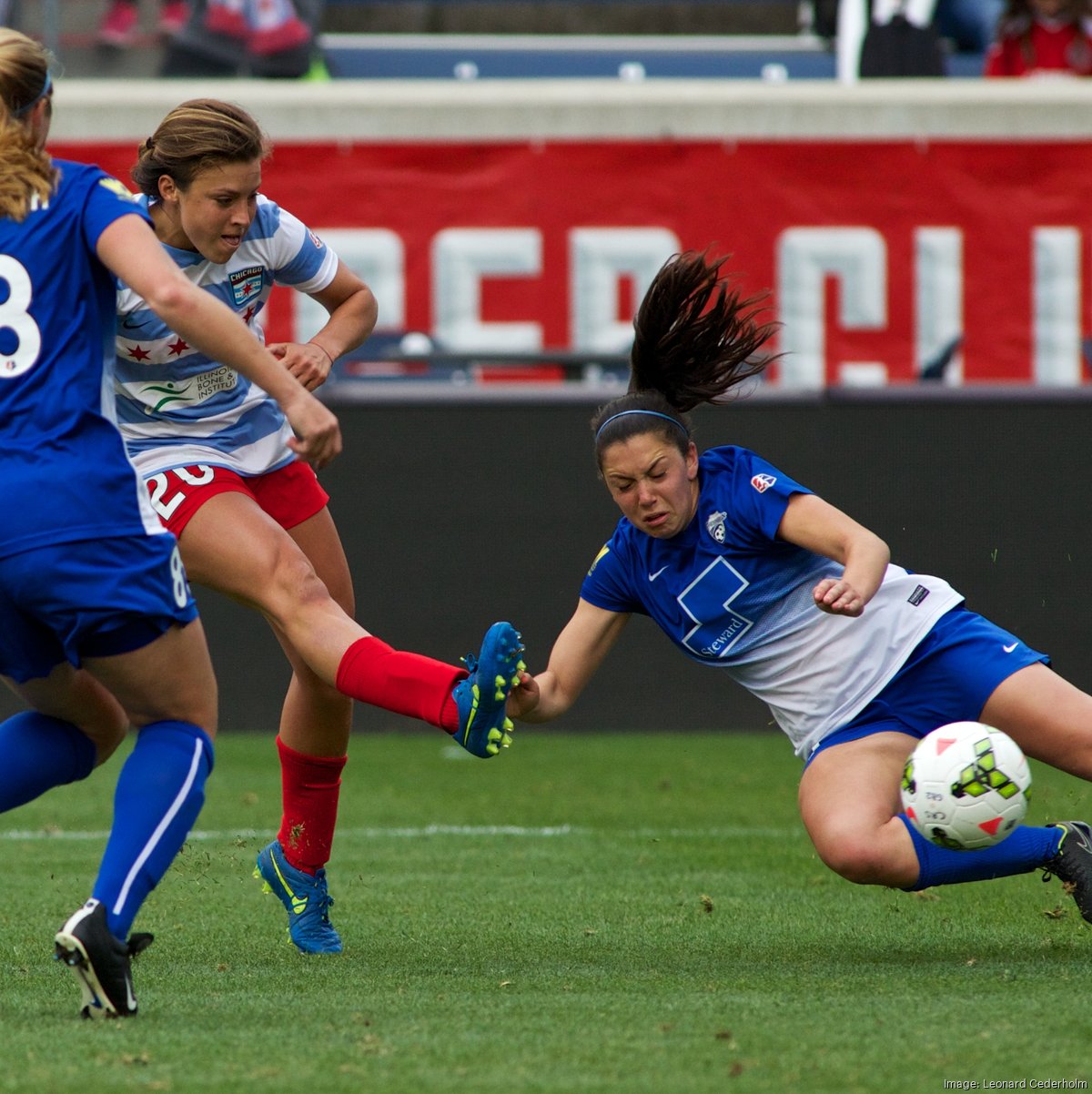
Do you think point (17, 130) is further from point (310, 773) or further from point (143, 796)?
point (310, 773)

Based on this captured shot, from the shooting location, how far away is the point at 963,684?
13.9ft

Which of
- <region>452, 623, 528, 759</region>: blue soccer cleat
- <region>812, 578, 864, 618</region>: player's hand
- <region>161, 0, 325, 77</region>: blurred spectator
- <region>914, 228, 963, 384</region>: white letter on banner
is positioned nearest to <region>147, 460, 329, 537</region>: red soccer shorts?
<region>452, 623, 528, 759</region>: blue soccer cleat

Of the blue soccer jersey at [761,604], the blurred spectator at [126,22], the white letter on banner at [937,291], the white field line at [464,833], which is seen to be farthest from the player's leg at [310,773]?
the blurred spectator at [126,22]

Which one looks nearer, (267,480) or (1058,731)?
(1058,731)

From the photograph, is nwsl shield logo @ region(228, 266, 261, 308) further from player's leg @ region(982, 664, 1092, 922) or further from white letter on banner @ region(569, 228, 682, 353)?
white letter on banner @ region(569, 228, 682, 353)

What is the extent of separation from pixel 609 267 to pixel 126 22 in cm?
399

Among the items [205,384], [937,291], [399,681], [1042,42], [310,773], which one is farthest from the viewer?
[1042,42]

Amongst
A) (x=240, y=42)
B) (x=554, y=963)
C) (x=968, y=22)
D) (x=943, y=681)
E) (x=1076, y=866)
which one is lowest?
(x=554, y=963)

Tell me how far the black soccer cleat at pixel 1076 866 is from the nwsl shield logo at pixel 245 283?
2389mm

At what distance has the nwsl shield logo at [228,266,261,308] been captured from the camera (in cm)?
424

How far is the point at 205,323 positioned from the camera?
3.27m

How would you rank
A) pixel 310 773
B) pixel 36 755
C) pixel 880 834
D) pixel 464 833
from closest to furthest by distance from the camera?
pixel 36 755
pixel 880 834
pixel 310 773
pixel 464 833

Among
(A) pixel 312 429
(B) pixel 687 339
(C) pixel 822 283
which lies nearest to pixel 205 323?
(A) pixel 312 429

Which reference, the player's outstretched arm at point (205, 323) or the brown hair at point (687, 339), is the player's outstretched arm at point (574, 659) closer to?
the brown hair at point (687, 339)
